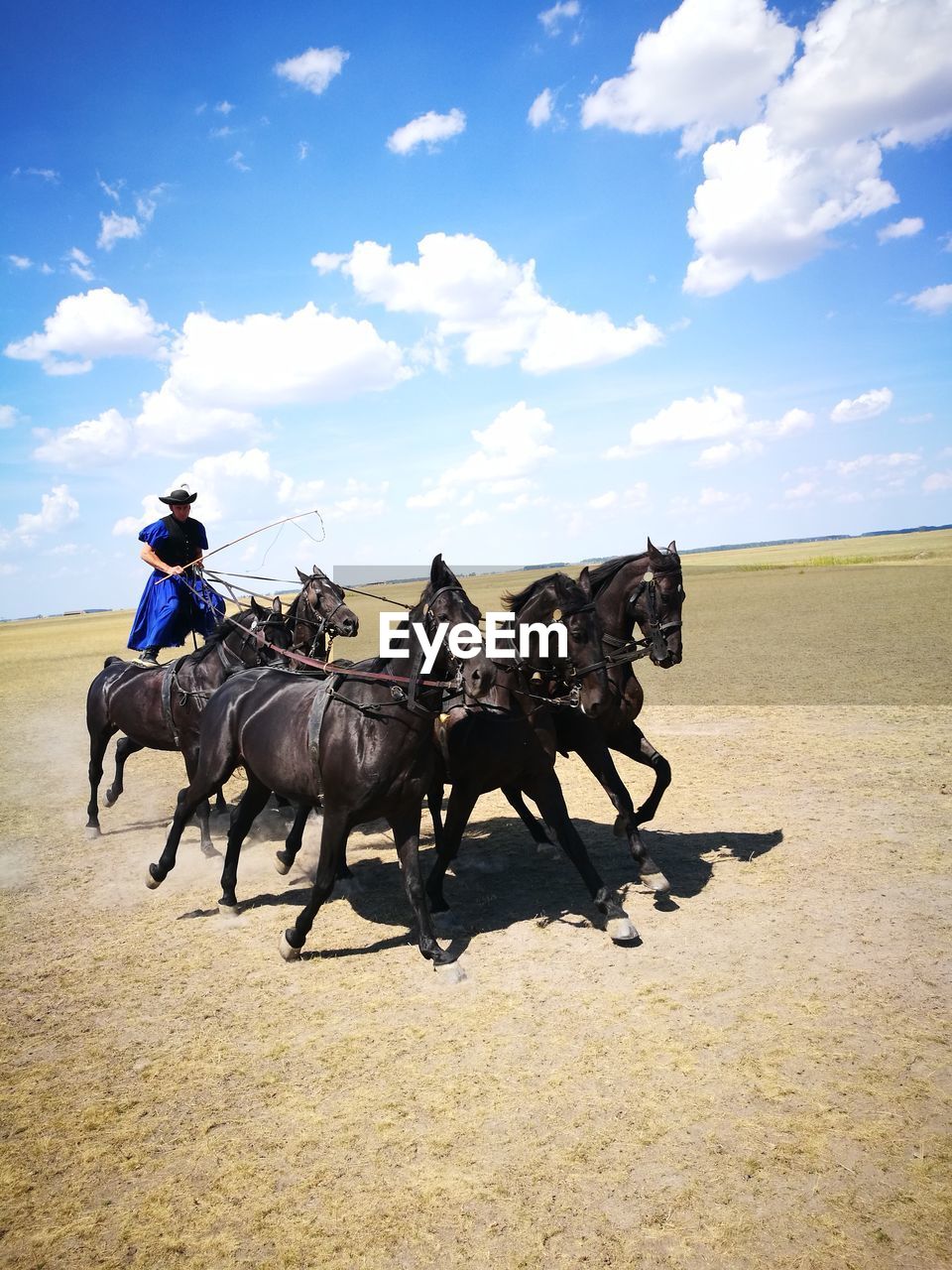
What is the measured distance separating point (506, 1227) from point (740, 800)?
6.72m

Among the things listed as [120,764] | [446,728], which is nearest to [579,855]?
[446,728]

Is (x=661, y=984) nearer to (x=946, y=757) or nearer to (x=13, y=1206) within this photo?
(x=13, y=1206)

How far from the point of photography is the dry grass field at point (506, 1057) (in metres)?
3.31

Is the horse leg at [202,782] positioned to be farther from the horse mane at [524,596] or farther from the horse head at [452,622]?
the horse mane at [524,596]

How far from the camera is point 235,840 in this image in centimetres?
690

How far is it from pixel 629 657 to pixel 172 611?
6120 mm

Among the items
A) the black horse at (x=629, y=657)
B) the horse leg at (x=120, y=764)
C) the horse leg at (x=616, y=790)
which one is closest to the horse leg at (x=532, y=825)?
the black horse at (x=629, y=657)

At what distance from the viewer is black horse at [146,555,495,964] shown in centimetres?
546

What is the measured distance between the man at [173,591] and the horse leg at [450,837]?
476 cm

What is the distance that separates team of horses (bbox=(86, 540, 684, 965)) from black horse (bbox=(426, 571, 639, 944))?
0.04ft

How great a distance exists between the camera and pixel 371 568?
1023cm

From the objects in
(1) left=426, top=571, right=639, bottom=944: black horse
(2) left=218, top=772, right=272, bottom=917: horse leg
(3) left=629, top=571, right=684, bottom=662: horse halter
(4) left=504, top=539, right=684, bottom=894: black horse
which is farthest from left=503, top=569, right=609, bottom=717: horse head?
(2) left=218, top=772, right=272, bottom=917: horse leg

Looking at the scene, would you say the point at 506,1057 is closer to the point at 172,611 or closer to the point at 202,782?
the point at 202,782

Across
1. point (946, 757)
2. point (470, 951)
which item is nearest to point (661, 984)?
point (470, 951)
